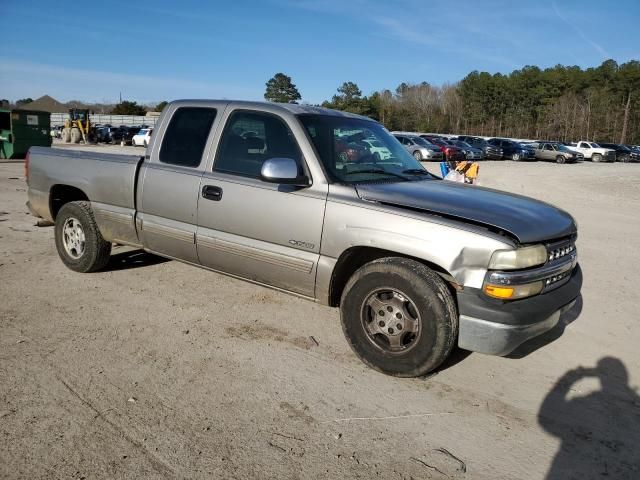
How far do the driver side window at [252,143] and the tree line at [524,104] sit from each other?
6383 cm

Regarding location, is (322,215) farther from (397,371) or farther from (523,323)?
(523,323)

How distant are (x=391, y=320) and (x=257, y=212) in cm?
136

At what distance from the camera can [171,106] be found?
4.84m

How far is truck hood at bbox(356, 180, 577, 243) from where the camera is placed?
127 inches

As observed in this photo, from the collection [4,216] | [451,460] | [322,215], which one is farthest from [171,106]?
[4,216]

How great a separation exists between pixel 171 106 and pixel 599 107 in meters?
85.5

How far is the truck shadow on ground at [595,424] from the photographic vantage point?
8.68 ft

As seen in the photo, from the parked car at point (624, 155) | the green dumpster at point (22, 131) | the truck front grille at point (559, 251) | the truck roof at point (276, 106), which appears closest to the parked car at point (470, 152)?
the parked car at point (624, 155)

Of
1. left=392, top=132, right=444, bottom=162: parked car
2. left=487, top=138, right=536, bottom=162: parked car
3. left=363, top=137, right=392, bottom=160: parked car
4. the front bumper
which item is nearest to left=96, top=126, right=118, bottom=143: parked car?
left=392, top=132, right=444, bottom=162: parked car

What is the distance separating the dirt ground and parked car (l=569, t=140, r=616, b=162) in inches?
1747

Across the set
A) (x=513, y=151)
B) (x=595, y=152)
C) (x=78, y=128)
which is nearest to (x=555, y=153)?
(x=513, y=151)

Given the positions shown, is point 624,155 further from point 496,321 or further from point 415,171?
point 496,321

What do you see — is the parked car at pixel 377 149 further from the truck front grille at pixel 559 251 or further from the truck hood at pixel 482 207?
the truck front grille at pixel 559 251

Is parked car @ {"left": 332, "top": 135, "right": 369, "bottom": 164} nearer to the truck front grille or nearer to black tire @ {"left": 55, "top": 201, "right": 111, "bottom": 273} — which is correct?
the truck front grille
